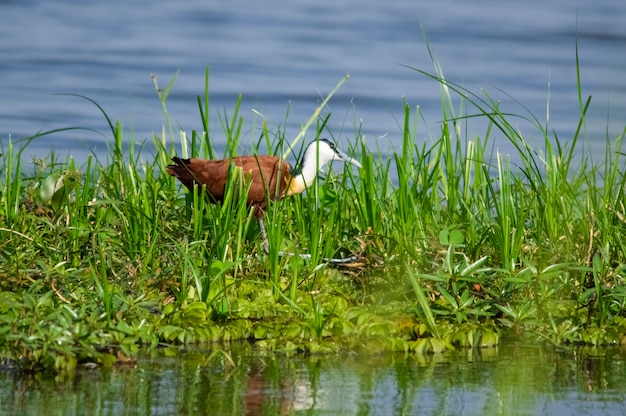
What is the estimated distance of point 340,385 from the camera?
15.8 ft

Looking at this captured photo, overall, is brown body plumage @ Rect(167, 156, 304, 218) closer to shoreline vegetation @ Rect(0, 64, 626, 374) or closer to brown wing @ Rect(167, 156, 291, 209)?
brown wing @ Rect(167, 156, 291, 209)

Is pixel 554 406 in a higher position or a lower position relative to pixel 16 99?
lower

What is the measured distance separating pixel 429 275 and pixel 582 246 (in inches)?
36.1

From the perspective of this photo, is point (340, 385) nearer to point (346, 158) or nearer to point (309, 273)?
point (309, 273)

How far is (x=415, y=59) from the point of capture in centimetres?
1661

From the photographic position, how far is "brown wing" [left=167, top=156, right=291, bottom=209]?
7.00 m

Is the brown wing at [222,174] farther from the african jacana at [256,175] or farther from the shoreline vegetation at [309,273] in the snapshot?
the shoreline vegetation at [309,273]

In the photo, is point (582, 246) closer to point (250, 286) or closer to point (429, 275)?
point (429, 275)

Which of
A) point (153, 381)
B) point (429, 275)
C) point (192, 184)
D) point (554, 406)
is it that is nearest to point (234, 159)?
point (192, 184)

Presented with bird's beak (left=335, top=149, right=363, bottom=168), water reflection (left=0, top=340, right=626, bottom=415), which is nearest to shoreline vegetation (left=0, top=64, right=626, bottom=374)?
water reflection (left=0, top=340, right=626, bottom=415)

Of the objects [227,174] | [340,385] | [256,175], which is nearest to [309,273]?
[227,174]

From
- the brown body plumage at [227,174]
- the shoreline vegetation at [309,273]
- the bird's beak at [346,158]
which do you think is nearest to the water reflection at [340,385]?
the shoreline vegetation at [309,273]

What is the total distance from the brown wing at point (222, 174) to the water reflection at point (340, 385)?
1811 mm

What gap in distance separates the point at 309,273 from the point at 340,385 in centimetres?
122
